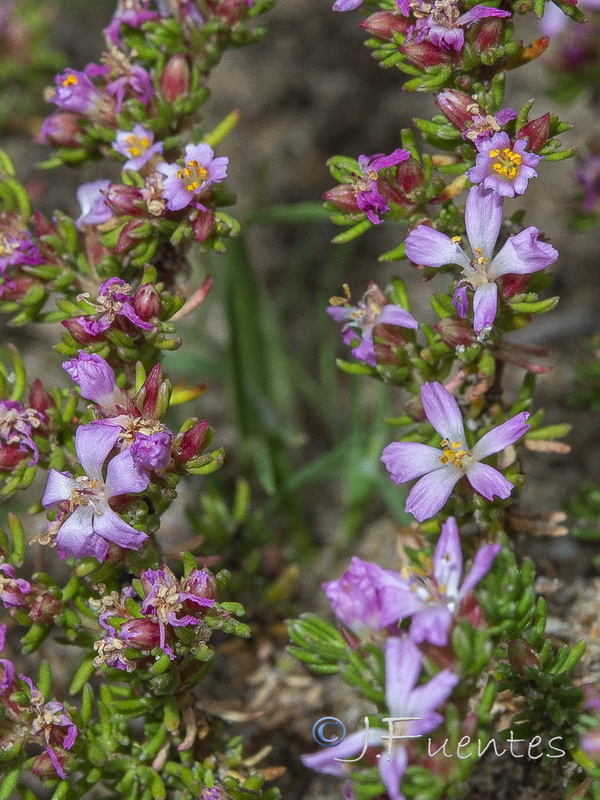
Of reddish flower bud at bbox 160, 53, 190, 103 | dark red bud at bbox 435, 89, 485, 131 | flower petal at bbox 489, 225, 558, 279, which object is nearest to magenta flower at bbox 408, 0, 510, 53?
dark red bud at bbox 435, 89, 485, 131

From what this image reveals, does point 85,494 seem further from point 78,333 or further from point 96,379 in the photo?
point 78,333

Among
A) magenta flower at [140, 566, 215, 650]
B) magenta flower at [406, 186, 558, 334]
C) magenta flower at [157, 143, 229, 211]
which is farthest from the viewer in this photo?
magenta flower at [157, 143, 229, 211]

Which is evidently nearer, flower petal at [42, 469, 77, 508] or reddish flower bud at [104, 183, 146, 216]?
flower petal at [42, 469, 77, 508]

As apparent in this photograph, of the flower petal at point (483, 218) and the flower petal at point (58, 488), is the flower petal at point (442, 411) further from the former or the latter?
the flower petal at point (58, 488)

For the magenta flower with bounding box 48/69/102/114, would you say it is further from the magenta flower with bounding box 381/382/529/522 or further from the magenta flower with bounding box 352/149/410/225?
the magenta flower with bounding box 381/382/529/522

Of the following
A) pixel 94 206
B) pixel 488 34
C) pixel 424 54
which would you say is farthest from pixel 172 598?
pixel 488 34

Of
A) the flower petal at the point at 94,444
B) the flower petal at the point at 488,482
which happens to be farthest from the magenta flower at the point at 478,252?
the flower petal at the point at 94,444

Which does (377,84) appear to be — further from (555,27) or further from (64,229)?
(64,229)
